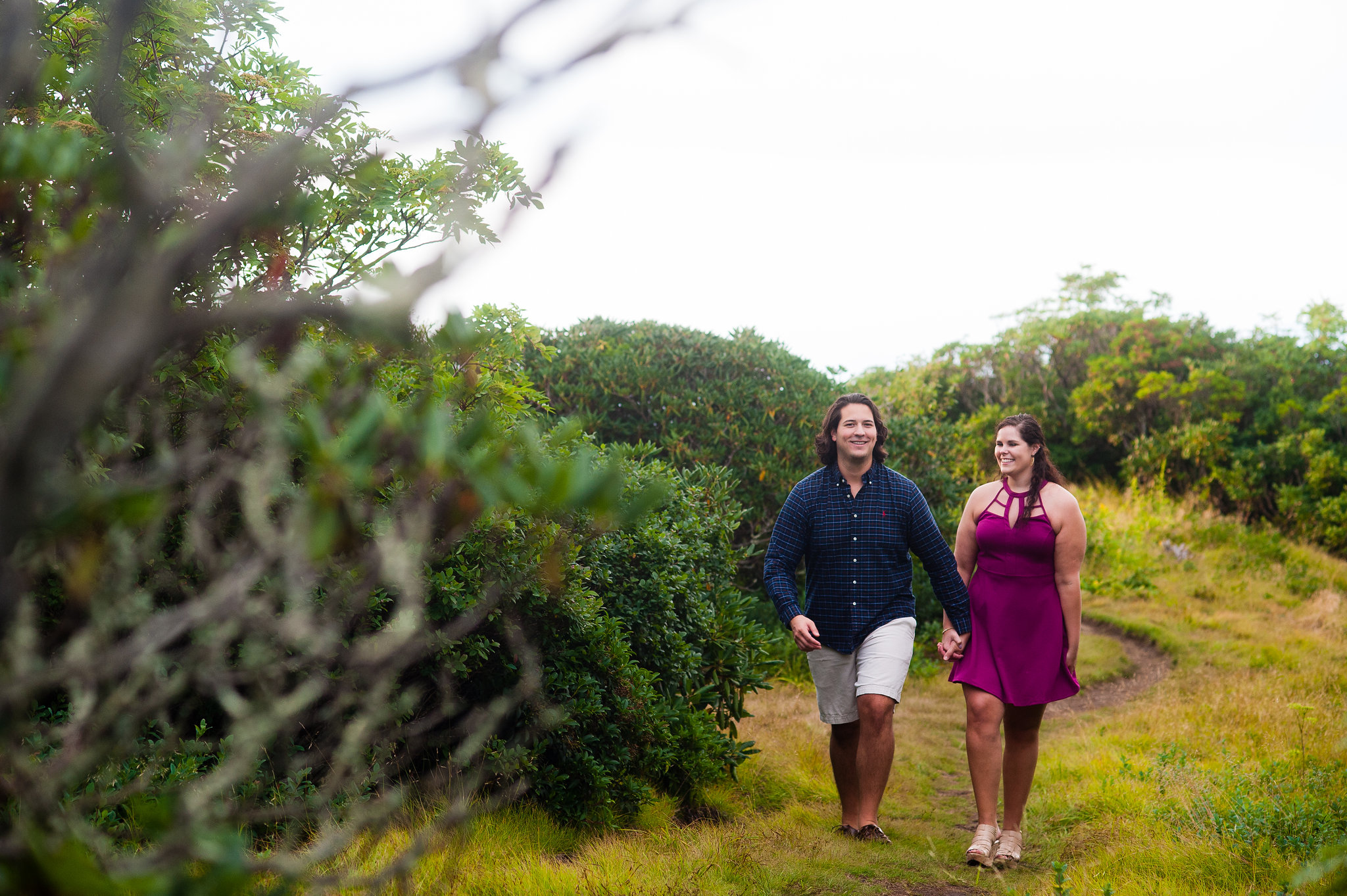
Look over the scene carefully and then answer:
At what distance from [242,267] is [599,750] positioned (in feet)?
8.60

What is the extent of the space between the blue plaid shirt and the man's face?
0.50 feet

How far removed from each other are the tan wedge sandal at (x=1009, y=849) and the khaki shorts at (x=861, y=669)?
2.72ft

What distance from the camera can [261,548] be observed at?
36.6 inches

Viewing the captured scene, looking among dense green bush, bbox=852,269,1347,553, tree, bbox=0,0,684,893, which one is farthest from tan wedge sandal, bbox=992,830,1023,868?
dense green bush, bbox=852,269,1347,553

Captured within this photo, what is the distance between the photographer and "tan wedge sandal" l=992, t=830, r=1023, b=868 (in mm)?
4449

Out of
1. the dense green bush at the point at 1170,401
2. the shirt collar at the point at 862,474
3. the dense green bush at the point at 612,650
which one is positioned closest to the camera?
the dense green bush at the point at 612,650

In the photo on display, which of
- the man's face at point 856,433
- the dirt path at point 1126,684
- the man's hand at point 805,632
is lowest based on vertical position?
the dirt path at point 1126,684

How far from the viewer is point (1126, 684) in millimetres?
8922

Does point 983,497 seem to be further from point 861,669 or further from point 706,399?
point 706,399

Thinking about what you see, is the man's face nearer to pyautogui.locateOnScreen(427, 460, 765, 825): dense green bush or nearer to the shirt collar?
the shirt collar

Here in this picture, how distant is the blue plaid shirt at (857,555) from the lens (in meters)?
4.83

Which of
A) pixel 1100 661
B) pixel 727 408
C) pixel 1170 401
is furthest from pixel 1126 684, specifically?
pixel 1170 401

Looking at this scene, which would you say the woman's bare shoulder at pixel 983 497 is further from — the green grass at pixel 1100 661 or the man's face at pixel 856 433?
the green grass at pixel 1100 661

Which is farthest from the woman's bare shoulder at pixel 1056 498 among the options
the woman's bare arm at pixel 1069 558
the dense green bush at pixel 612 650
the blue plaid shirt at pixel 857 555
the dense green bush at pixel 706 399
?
the dense green bush at pixel 706 399
